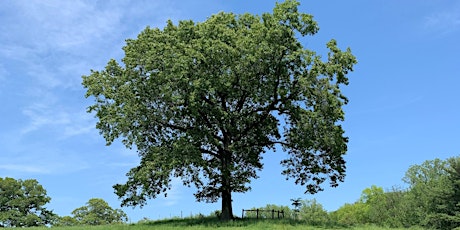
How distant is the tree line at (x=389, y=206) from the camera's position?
5819cm

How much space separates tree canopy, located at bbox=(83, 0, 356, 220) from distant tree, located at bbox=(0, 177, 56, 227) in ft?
105

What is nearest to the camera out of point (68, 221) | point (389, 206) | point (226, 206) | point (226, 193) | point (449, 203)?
point (226, 206)

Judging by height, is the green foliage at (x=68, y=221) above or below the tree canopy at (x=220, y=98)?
below

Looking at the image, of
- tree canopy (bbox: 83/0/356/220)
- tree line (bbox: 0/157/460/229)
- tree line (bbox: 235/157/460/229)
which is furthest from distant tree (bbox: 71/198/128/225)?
tree canopy (bbox: 83/0/356/220)

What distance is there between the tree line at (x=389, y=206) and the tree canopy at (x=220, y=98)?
6460 mm

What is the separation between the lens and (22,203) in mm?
59781

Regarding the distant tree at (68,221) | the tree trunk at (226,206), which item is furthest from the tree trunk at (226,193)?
the distant tree at (68,221)

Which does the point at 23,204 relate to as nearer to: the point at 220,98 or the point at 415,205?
the point at 220,98

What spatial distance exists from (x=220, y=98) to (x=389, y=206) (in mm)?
64821

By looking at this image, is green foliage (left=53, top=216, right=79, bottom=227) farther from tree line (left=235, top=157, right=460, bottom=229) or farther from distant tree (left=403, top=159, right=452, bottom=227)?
distant tree (left=403, top=159, right=452, bottom=227)

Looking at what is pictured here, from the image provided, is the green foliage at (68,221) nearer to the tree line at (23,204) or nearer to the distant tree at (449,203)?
the tree line at (23,204)

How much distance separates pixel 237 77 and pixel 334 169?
10910mm

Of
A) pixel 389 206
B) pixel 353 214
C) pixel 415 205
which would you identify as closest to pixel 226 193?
pixel 415 205

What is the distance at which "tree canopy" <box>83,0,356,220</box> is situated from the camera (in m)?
30.8
